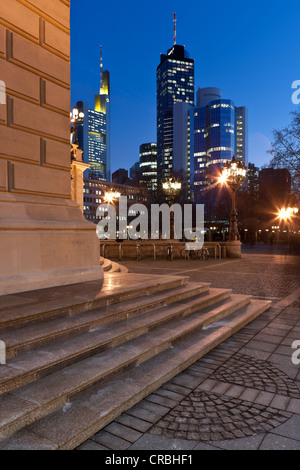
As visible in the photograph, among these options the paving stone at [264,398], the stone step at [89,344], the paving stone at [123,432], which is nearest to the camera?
the paving stone at [123,432]

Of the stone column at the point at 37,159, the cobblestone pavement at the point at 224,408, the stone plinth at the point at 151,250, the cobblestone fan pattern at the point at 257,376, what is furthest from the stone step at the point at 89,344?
the stone plinth at the point at 151,250

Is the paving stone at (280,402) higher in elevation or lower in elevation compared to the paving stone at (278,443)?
lower

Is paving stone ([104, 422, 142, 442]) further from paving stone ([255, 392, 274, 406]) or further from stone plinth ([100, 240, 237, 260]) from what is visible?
stone plinth ([100, 240, 237, 260])

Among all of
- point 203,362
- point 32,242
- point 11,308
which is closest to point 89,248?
point 32,242

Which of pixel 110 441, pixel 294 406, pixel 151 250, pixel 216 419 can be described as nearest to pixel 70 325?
pixel 110 441

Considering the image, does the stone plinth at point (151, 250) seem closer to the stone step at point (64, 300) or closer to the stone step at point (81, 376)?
the stone step at point (64, 300)

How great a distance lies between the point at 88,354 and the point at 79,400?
2.28ft

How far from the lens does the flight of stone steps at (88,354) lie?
279cm

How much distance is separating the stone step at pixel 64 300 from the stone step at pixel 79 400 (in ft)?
3.12

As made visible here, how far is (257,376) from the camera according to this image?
4.18m

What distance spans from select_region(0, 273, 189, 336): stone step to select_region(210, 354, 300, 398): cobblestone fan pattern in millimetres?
2035

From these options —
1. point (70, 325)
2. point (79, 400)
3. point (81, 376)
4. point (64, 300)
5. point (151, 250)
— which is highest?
point (64, 300)

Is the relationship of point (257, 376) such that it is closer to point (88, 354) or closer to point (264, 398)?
point (264, 398)
